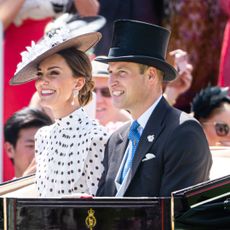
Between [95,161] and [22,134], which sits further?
[22,134]

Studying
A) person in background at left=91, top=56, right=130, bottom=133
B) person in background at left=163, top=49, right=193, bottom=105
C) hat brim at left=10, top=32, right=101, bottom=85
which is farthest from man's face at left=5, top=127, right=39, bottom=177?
hat brim at left=10, top=32, right=101, bottom=85

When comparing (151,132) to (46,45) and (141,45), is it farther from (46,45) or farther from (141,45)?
(46,45)

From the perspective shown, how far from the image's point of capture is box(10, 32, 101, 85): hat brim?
6137mm

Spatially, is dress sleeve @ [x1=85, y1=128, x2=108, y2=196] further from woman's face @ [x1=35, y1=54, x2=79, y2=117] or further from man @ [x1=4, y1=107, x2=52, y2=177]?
man @ [x1=4, y1=107, x2=52, y2=177]

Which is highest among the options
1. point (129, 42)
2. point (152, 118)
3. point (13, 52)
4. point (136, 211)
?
point (13, 52)

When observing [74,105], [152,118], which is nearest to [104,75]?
[74,105]

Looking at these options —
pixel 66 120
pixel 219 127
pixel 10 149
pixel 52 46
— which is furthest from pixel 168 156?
pixel 10 149

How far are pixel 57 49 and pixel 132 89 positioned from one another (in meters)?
0.54

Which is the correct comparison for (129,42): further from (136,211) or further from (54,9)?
(54,9)

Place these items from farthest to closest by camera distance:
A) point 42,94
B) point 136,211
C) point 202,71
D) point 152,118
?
point 202,71 → point 42,94 → point 152,118 → point 136,211

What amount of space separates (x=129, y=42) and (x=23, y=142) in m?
2.27

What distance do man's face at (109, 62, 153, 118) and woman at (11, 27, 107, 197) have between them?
1.18 ft

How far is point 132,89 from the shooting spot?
5.83 meters

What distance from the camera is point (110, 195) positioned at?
5.80 metres
